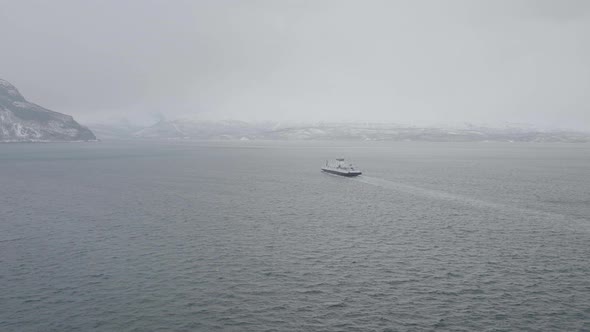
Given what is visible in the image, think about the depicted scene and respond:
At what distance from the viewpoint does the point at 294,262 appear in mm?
67750

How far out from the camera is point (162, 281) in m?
59.5

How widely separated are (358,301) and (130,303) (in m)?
30.3

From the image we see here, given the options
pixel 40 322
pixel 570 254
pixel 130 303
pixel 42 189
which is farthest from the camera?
pixel 42 189

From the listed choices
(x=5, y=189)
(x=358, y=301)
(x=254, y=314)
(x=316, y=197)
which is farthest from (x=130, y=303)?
(x=5, y=189)

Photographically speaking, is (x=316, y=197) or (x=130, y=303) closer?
(x=130, y=303)

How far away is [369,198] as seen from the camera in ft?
431

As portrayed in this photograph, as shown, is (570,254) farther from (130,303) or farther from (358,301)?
(130,303)

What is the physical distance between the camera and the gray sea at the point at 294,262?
1917 inches

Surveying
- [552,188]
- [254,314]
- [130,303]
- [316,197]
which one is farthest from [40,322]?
[552,188]

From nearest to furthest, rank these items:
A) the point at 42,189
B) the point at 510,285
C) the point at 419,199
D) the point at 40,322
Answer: the point at 40,322, the point at 510,285, the point at 419,199, the point at 42,189

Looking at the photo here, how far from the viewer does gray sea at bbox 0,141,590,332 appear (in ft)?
160

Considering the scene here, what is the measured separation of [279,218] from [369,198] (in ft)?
138

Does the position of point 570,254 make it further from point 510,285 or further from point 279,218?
point 279,218

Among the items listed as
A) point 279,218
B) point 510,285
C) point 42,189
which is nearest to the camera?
point 510,285
